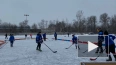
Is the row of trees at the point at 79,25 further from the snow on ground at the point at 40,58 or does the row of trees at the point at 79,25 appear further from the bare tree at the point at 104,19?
the snow on ground at the point at 40,58

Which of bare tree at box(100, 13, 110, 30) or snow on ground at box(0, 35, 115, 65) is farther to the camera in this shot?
bare tree at box(100, 13, 110, 30)

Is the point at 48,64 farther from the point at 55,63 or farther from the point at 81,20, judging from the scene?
the point at 81,20

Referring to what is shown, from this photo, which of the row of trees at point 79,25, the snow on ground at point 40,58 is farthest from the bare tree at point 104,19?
the snow on ground at point 40,58

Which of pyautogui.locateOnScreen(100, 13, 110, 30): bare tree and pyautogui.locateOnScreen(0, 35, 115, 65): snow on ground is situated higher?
pyautogui.locateOnScreen(100, 13, 110, 30): bare tree

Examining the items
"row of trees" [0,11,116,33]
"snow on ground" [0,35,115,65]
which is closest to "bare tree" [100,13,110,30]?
"row of trees" [0,11,116,33]

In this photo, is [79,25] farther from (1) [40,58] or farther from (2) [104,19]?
(1) [40,58]

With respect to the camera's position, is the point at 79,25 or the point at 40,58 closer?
the point at 40,58

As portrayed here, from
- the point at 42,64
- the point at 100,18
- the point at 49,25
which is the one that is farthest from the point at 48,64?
the point at 49,25

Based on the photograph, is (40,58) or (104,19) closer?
(40,58)

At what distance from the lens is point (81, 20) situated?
80.6 metres

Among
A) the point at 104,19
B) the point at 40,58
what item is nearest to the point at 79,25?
the point at 104,19

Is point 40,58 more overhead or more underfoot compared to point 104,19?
more underfoot

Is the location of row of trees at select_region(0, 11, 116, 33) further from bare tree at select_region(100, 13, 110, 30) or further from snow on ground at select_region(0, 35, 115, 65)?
snow on ground at select_region(0, 35, 115, 65)

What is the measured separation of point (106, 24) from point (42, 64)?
78224 millimetres
